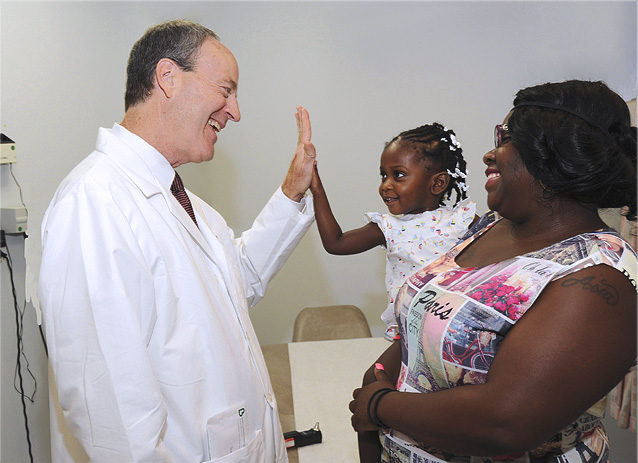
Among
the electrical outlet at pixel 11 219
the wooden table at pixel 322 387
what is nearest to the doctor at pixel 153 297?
the wooden table at pixel 322 387

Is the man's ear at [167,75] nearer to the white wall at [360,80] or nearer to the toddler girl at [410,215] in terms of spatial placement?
the toddler girl at [410,215]

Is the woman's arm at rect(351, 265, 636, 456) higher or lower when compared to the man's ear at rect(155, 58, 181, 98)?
lower

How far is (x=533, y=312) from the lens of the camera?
95cm

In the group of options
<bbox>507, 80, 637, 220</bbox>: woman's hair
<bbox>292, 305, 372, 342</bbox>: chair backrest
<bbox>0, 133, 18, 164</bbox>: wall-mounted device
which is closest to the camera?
<bbox>507, 80, 637, 220</bbox>: woman's hair

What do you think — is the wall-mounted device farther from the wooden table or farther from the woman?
the woman

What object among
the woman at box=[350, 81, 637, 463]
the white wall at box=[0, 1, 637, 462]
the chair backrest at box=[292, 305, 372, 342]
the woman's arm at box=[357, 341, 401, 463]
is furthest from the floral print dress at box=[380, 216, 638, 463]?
the white wall at box=[0, 1, 637, 462]

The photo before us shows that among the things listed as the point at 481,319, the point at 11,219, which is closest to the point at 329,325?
the point at 11,219

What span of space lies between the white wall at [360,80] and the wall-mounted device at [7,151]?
1.86 m

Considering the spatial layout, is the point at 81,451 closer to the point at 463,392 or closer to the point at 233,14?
the point at 463,392

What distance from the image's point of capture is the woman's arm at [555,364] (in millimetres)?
889

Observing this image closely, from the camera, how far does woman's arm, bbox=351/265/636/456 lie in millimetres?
889

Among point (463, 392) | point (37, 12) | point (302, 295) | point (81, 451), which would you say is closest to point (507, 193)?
point (463, 392)

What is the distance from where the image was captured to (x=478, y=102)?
159 inches

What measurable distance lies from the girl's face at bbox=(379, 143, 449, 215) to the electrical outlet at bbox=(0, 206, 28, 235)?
1.43 metres
